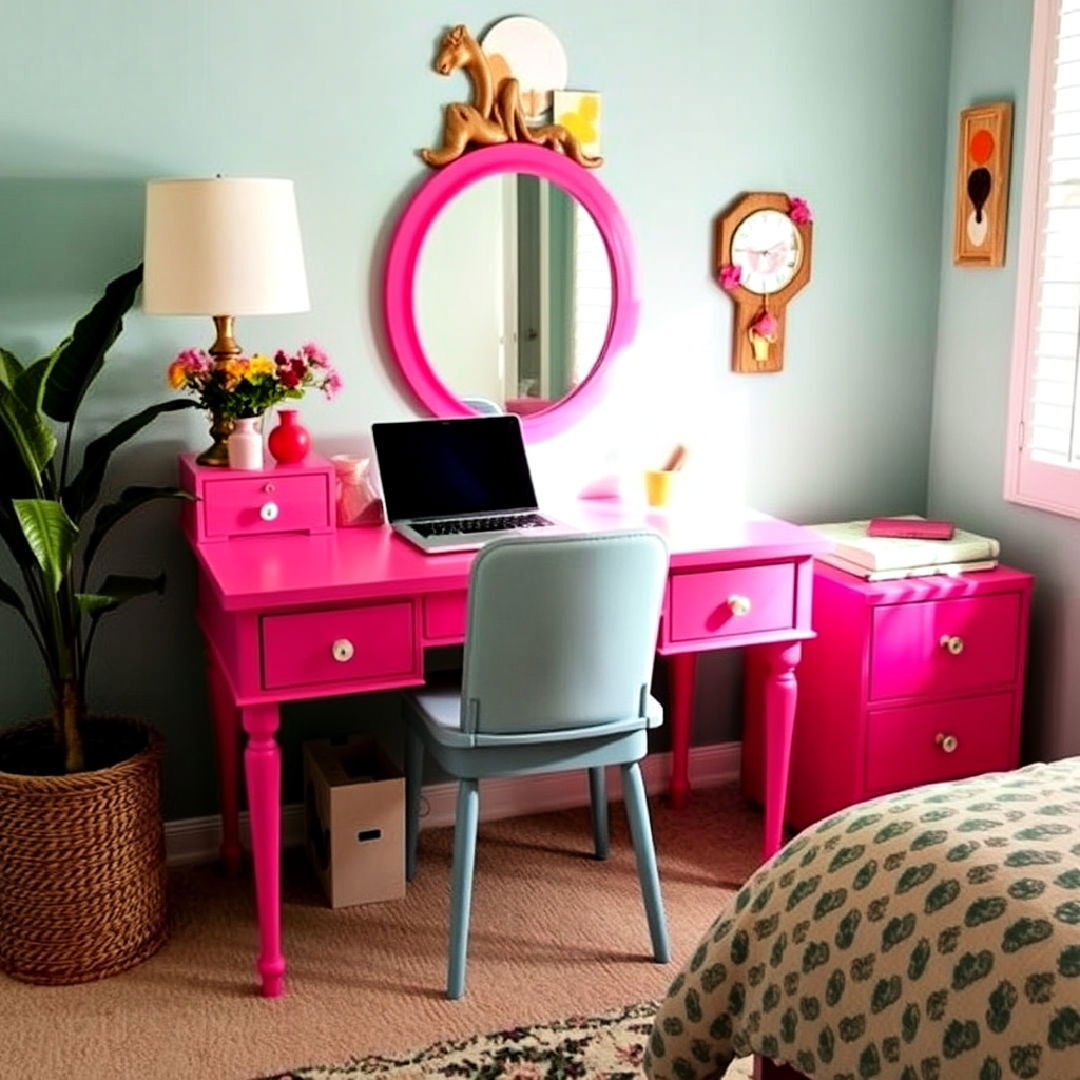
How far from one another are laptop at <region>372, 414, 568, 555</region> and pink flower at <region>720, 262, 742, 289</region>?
2.09 ft

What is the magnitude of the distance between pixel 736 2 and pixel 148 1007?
2.40 meters

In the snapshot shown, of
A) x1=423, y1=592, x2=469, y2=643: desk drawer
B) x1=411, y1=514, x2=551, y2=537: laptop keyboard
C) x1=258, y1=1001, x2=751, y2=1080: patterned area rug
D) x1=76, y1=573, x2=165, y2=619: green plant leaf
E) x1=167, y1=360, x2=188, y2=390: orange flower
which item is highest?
x1=167, y1=360, x2=188, y2=390: orange flower

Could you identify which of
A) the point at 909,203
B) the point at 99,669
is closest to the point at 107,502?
the point at 99,669

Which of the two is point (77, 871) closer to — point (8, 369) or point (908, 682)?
point (8, 369)

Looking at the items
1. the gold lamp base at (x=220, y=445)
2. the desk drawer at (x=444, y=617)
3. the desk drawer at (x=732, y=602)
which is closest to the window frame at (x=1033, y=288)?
the desk drawer at (x=732, y=602)

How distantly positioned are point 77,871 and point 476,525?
3.25 ft

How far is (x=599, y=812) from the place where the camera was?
3.20 meters

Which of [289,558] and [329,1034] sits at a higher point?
[289,558]

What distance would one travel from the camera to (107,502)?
297 centimetres

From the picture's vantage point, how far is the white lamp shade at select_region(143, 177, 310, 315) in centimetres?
265

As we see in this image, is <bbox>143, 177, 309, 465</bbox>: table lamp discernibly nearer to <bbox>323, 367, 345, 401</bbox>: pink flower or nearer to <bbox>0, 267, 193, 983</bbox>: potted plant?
<bbox>0, 267, 193, 983</bbox>: potted plant

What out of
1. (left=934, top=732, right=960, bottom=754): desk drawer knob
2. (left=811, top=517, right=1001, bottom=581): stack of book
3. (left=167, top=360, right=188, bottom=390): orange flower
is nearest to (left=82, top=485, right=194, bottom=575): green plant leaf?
(left=167, top=360, right=188, bottom=390): orange flower

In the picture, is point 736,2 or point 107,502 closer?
point 107,502

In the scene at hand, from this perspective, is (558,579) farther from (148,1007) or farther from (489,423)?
(148,1007)
